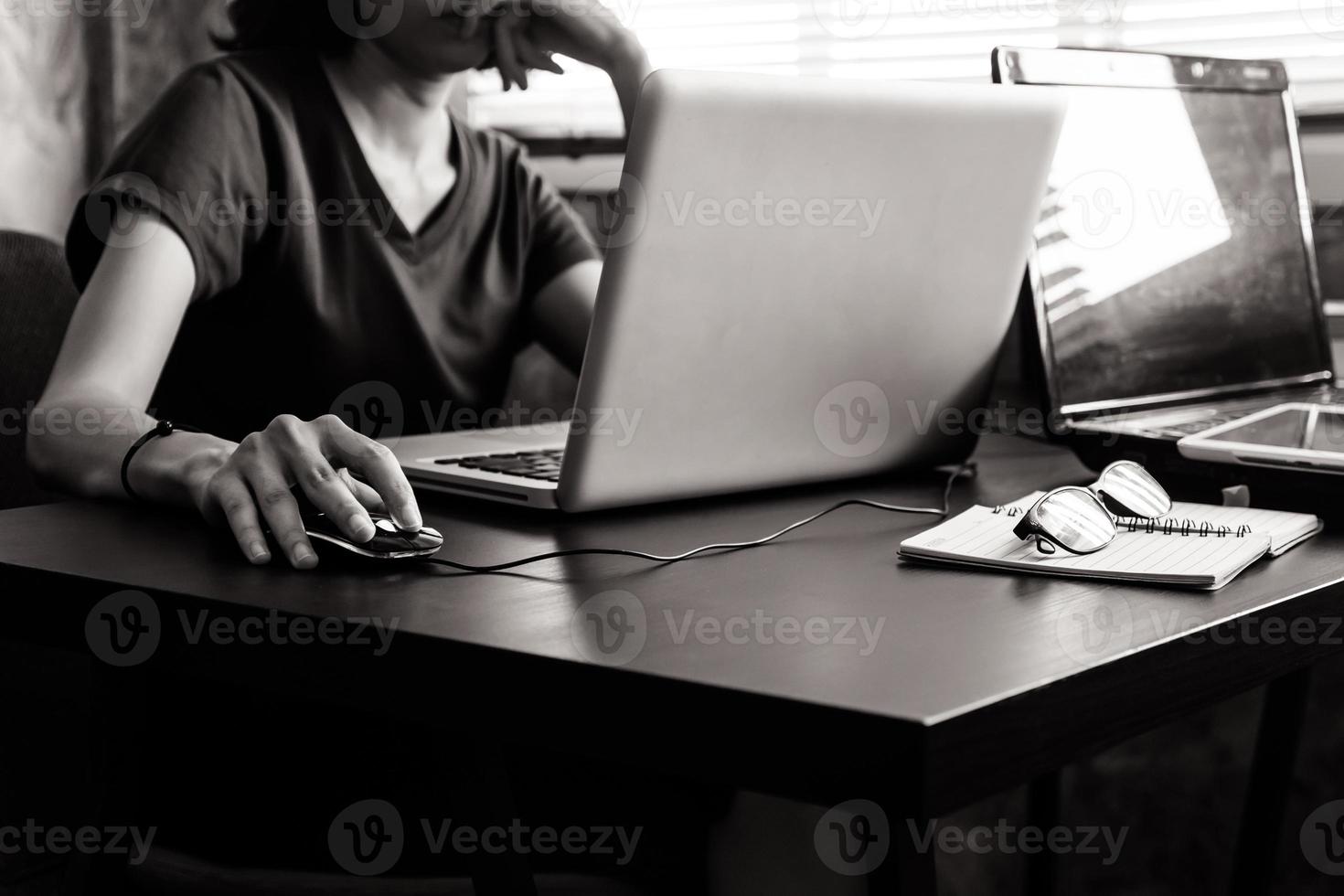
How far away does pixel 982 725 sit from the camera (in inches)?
19.0

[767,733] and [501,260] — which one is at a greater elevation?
[501,260]

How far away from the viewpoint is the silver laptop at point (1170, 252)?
1.04 m

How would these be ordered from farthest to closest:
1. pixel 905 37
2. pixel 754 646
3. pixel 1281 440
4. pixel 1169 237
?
1. pixel 905 37
2. pixel 1169 237
3. pixel 1281 440
4. pixel 754 646

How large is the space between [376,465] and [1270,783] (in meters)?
0.88

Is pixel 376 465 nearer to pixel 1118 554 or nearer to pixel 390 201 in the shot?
pixel 1118 554

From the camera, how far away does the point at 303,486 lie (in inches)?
29.0

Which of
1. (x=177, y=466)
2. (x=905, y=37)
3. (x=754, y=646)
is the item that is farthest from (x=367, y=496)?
(x=905, y=37)

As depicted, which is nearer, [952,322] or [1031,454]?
[952,322]

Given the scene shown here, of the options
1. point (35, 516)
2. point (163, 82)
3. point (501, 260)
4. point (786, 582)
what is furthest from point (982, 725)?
point (163, 82)

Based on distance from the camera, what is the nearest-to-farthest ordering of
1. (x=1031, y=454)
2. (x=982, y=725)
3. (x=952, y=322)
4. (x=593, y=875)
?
(x=982, y=725) → (x=593, y=875) → (x=952, y=322) → (x=1031, y=454)

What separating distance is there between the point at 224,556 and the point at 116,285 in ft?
1.40

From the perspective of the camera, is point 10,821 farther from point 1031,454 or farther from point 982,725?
point 982,725

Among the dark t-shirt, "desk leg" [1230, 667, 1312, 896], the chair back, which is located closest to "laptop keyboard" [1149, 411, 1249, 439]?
"desk leg" [1230, 667, 1312, 896]

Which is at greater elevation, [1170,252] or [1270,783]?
[1170,252]
